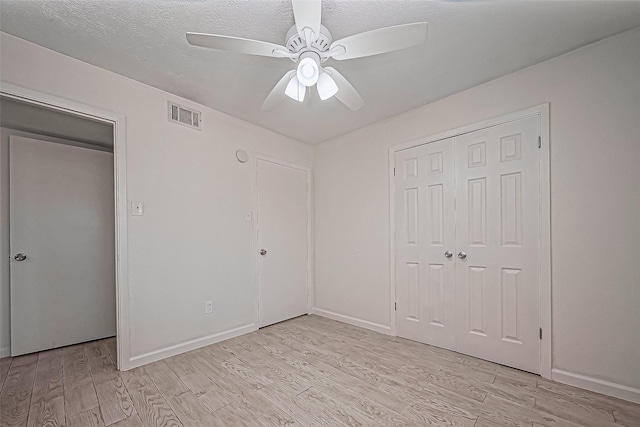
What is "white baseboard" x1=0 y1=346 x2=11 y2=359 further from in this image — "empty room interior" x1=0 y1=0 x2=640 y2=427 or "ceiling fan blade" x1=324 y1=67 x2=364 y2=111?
"ceiling fan blade" x1=324 y1=67 x2=364 y2=111

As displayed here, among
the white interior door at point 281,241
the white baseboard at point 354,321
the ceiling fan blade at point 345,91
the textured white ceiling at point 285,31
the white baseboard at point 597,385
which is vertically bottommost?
the white baseboard at point 354,321

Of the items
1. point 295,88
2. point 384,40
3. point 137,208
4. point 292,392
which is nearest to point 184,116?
point 137,208

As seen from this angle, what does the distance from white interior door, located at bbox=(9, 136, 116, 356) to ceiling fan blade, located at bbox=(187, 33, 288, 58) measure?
244cm

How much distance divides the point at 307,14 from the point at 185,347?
9.30ft

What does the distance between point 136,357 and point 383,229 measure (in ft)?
8.67

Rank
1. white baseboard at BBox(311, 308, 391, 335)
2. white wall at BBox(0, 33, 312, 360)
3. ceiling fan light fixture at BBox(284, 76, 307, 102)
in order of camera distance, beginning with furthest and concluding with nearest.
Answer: white baseboard at BBox(311, 308, 391, 335), white wall at BBox(0, 33, 312, 360), ceiling fan light fixture at BBox(284, 76, 307, 102)

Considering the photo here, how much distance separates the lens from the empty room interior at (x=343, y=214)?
162 centimetres

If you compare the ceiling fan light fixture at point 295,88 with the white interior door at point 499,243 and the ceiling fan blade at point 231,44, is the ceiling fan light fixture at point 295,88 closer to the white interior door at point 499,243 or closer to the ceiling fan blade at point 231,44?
the ceiling fan blade at point 231,44

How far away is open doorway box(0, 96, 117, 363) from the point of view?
245cm

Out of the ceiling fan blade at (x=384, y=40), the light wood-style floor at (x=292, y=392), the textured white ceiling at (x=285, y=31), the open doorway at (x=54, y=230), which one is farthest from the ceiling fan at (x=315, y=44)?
the light wood-style floor at (x=292, y=392)

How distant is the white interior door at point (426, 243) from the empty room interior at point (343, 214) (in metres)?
0.02

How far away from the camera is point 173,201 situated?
246 cm

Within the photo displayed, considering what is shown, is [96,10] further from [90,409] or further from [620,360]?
[620,360]

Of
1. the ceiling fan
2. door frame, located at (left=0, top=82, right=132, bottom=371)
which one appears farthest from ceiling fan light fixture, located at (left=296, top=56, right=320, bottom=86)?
door frame, located at (left=0, top=82, right=132, bottom=371)
